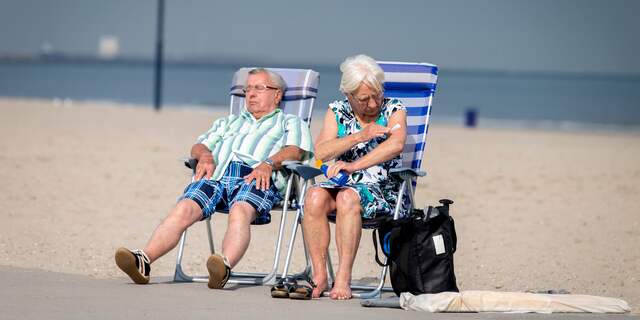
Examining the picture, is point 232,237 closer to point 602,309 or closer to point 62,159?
point 602,309

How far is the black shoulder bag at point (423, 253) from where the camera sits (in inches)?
184

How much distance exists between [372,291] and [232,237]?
0.65 meters

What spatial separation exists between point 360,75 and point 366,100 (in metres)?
0.13

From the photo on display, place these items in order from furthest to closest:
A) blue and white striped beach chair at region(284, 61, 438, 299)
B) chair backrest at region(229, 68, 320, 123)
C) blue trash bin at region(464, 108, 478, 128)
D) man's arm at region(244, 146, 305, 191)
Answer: blue trash bin at region(464, 108, 478, 128), chair backrest at region(229, 68, 320, 123), blue and white striped beach chair at region(284, 61, 438, 299), man's arm at region(244, 146, 305, 191)

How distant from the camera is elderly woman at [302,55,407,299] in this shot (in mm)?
4832

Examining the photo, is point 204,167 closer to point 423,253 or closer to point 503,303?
point 423,253

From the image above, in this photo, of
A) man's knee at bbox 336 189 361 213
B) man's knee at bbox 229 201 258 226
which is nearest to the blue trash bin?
man's knee at bbox 229 201 258 226

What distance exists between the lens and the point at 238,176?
211 inches

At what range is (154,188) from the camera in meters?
9.37

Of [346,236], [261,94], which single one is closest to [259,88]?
[261,94]

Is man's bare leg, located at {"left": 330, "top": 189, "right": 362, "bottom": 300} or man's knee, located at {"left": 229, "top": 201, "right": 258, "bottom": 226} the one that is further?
man's knee, located at {"left": 229, "top": 201, "right": 258, "bottom": 226}

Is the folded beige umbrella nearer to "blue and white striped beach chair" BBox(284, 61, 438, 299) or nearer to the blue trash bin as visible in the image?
"blue and white striped beach chair" BBox(284, 61, 438, 299)

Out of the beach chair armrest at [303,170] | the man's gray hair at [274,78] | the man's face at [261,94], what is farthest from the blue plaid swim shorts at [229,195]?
the man's gray hair at [274,78]

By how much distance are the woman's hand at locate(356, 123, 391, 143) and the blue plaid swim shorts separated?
1.54 feet
